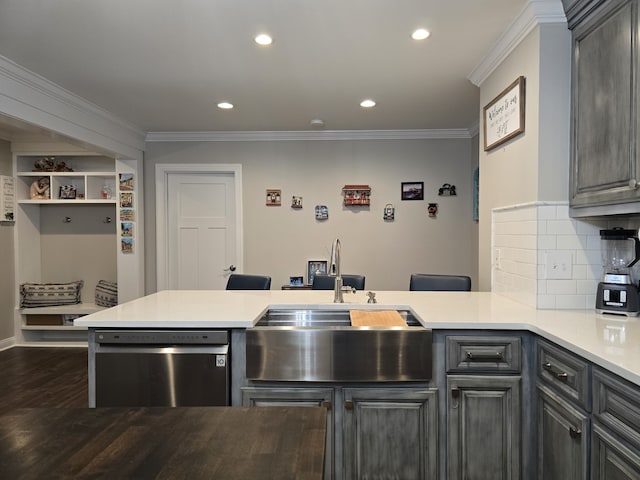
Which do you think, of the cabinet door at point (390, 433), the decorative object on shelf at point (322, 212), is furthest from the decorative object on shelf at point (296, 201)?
the cabinet door at point (390, 433)

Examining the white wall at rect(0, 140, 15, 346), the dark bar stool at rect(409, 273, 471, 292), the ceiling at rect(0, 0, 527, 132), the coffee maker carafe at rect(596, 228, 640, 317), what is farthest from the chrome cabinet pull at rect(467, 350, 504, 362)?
the white wall at rect(0, 140, 15, 346)

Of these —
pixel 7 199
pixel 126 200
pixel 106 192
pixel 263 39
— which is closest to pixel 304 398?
pixel 263 39

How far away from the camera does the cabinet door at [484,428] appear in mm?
1794

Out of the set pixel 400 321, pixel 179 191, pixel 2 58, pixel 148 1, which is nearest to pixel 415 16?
pixel 148 1

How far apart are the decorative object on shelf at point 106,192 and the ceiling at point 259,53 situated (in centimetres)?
129

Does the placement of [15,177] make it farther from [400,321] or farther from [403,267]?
[400,321]

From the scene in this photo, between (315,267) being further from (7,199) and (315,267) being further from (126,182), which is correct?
(7,199)

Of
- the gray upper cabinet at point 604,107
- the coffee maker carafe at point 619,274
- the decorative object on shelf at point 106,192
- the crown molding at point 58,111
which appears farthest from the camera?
the decorative object on shelf at point 106,192

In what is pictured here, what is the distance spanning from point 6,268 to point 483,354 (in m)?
5.08

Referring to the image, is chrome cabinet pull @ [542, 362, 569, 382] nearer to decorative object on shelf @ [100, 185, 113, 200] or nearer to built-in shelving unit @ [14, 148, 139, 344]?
built-in shelving unit @ [14, 148, 139, 344]

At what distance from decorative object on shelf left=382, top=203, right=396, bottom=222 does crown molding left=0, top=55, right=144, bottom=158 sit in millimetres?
2817

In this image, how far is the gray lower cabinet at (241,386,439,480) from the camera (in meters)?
1.81

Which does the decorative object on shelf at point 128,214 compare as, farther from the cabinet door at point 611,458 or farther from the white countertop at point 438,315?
the cabinet door at point 611,458

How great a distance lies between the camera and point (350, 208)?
15.1 ft
